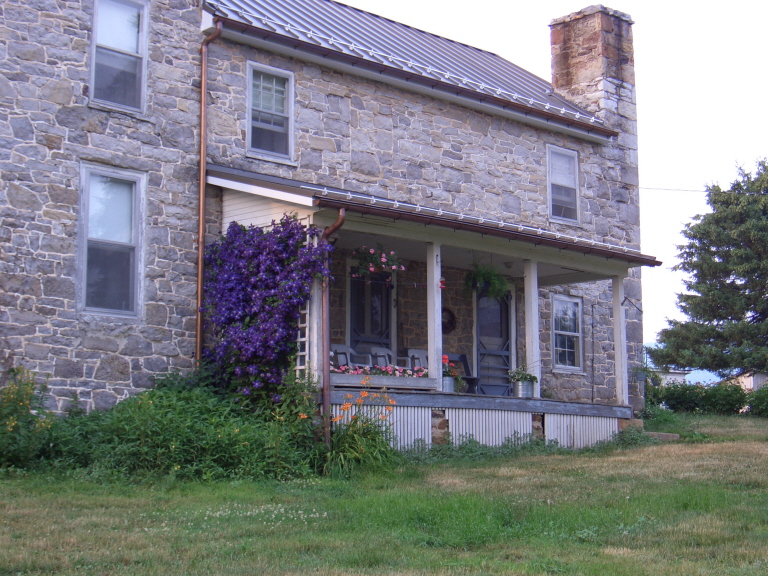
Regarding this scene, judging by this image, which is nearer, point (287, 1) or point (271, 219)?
point (271, 219)

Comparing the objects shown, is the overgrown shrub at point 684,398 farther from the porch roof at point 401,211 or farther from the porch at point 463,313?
the porch roof at point 401,211

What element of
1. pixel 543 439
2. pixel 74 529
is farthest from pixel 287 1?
pixel 74 529

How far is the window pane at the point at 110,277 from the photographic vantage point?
11.2 meters

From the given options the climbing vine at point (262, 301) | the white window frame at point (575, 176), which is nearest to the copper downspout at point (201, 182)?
the climbing vine at point (262, 301)

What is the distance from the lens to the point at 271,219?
11.9 meters

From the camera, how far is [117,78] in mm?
11797

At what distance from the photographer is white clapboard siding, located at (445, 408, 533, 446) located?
12320 mm

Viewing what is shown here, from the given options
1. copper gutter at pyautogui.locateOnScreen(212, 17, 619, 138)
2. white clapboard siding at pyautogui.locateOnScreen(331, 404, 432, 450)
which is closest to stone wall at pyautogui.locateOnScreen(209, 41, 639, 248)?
copper gutter at pyautogui.locateOnScreen(212, 17, 619, 138)

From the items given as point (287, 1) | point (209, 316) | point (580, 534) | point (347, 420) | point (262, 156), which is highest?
point (287, 1)

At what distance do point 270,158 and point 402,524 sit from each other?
709cm

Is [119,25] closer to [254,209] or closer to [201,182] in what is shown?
[201,182]

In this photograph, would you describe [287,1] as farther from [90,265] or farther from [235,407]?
[235,407]

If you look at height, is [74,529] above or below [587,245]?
below

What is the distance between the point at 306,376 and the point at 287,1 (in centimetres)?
729
